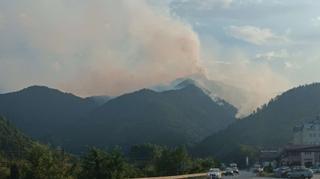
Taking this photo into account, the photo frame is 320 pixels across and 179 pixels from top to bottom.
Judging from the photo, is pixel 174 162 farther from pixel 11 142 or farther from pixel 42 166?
pixel 42 166

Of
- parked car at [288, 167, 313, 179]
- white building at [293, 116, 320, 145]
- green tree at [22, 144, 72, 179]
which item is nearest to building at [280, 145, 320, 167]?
white building at [293, 116, 320, 145]

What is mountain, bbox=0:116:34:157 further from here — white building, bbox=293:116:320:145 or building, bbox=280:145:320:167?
white building, bbox=293:116:320:145

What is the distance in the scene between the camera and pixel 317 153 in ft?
483

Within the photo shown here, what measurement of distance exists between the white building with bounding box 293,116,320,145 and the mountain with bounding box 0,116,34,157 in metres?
101

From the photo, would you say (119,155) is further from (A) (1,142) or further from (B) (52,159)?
(A) (1,142)

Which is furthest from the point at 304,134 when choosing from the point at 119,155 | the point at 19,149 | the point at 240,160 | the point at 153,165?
the point at 119,155

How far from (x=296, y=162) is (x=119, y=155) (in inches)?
3639

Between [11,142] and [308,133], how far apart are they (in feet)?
359

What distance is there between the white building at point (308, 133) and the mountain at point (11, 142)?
330 ft

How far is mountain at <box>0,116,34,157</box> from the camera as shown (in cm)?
10481

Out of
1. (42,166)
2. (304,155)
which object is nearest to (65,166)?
(42,166)

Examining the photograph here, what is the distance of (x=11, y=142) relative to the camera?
11200 centimetres

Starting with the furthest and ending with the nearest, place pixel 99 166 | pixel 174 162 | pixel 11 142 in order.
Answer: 1. pixel 11 142
2. pixel 174 162
3. pixel 99 166

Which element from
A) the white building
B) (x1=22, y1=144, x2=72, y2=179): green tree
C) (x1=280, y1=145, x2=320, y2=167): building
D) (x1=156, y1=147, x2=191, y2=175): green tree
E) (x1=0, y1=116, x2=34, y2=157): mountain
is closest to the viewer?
(x1=22, y1=144, x2=72, y2=179): green tree
